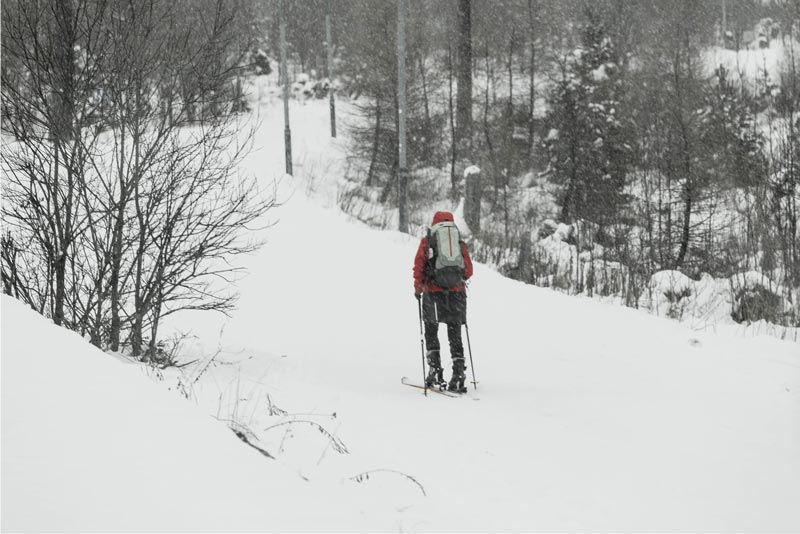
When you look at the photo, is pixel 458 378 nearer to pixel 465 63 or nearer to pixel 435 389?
pixel 435 389

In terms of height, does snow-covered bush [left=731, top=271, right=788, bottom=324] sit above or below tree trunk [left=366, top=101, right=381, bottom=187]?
below

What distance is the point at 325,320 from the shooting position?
11570mm

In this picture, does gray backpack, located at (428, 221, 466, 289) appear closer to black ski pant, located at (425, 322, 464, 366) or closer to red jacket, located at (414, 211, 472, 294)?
red jacket, located at (414, 211, 472, 294)

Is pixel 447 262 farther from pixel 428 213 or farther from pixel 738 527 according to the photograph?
pixel 428 213

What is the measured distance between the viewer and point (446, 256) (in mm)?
7770

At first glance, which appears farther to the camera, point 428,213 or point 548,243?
point 428,213

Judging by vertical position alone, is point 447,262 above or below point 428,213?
above

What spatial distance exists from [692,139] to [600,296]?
10575mm

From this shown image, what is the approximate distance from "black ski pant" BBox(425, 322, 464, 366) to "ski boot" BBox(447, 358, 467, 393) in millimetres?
58

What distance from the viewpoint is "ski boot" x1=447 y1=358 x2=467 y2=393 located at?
7.82 metres

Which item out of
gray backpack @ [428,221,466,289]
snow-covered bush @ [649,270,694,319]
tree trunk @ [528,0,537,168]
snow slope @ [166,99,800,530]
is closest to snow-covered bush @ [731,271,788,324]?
snow-covered bush @ [649,270,694,319]

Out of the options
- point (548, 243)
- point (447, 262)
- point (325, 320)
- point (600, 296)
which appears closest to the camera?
point (447, 262)

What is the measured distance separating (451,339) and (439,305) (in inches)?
16.7

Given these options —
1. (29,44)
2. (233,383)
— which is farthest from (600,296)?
(29,44)
